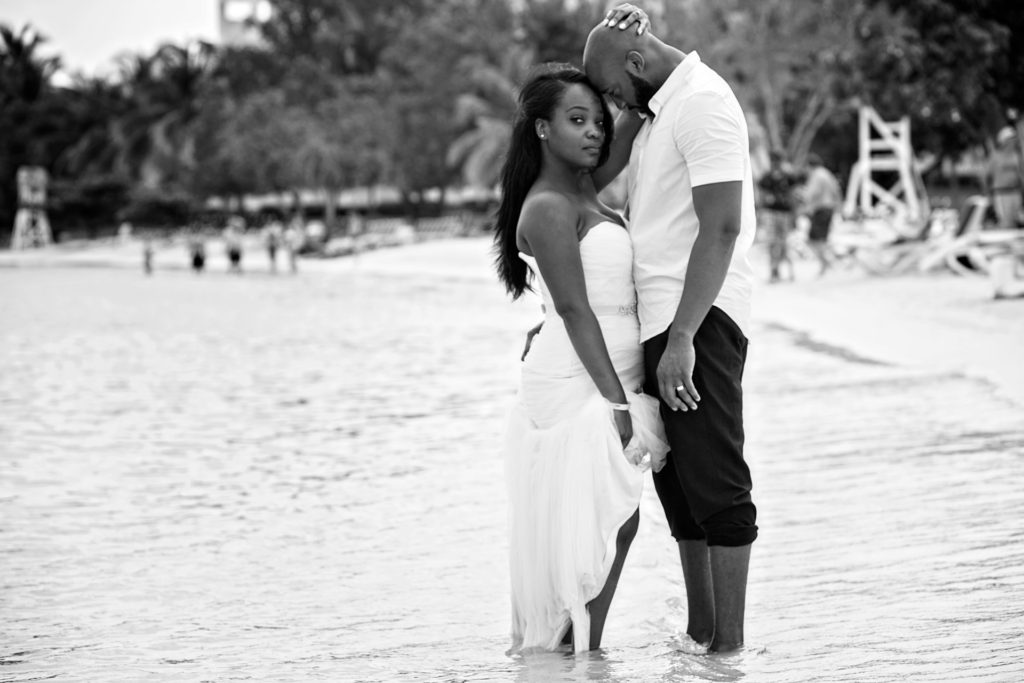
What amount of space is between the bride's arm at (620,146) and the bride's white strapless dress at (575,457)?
0.24 metres

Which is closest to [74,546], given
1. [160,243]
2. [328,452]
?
[328,452]

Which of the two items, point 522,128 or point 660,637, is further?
point 660,637

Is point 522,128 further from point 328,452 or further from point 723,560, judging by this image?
point 328,452

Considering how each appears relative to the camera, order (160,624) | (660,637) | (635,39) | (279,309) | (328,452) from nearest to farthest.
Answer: (635,39) < (660,637) < (160,624) < (328,452) < (279,309)

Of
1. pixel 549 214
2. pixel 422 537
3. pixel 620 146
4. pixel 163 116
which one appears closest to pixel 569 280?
pixel 549 214

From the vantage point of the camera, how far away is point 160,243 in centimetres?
6656

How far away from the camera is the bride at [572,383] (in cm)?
394

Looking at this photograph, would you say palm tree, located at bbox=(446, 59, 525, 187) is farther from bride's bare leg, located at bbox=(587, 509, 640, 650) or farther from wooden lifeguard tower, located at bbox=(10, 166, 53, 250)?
bride's bare leg, located at bbox=(587, 509, 640, 650)

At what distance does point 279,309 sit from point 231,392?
1344 cm

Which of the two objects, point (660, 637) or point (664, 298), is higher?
point (664, 298)

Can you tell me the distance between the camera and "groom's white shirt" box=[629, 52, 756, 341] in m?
3.75

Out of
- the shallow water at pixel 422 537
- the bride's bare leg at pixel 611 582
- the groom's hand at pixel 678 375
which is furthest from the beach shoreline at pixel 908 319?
the groom's hand at pixel 678 375

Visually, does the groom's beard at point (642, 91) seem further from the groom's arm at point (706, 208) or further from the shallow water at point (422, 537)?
the shallow water at point (422, 537)

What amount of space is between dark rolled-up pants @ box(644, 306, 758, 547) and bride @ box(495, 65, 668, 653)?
0.45ft
